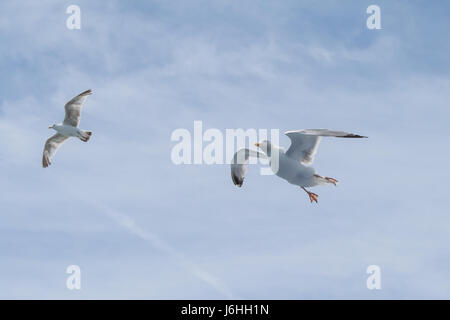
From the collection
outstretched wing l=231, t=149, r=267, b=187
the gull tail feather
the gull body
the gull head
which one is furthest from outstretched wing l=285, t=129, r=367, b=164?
the gull body

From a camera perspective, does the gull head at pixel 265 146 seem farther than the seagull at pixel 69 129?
No

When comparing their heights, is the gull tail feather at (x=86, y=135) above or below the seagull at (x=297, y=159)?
above

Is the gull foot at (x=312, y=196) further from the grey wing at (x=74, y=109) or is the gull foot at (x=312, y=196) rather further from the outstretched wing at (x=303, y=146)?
the grey wing at (x=74, y=109)

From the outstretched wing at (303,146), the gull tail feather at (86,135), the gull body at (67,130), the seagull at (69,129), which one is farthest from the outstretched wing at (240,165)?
the gull body at (67,130)

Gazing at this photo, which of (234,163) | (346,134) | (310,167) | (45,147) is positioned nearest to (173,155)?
(234,163)

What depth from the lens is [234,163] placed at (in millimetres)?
31359

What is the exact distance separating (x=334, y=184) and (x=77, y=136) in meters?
20.0

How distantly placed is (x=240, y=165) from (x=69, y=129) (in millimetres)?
15320

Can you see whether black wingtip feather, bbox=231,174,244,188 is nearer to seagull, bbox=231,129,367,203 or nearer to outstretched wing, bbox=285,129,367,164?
seagull, bbox=231,129,367,203

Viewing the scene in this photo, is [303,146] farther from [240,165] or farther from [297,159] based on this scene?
[240,165]

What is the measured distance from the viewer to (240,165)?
3142 cm

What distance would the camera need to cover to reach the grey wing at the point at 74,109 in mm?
40219

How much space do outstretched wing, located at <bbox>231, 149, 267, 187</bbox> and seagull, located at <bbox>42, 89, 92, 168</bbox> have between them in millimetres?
13389

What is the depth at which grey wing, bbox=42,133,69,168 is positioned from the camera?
144 feet
